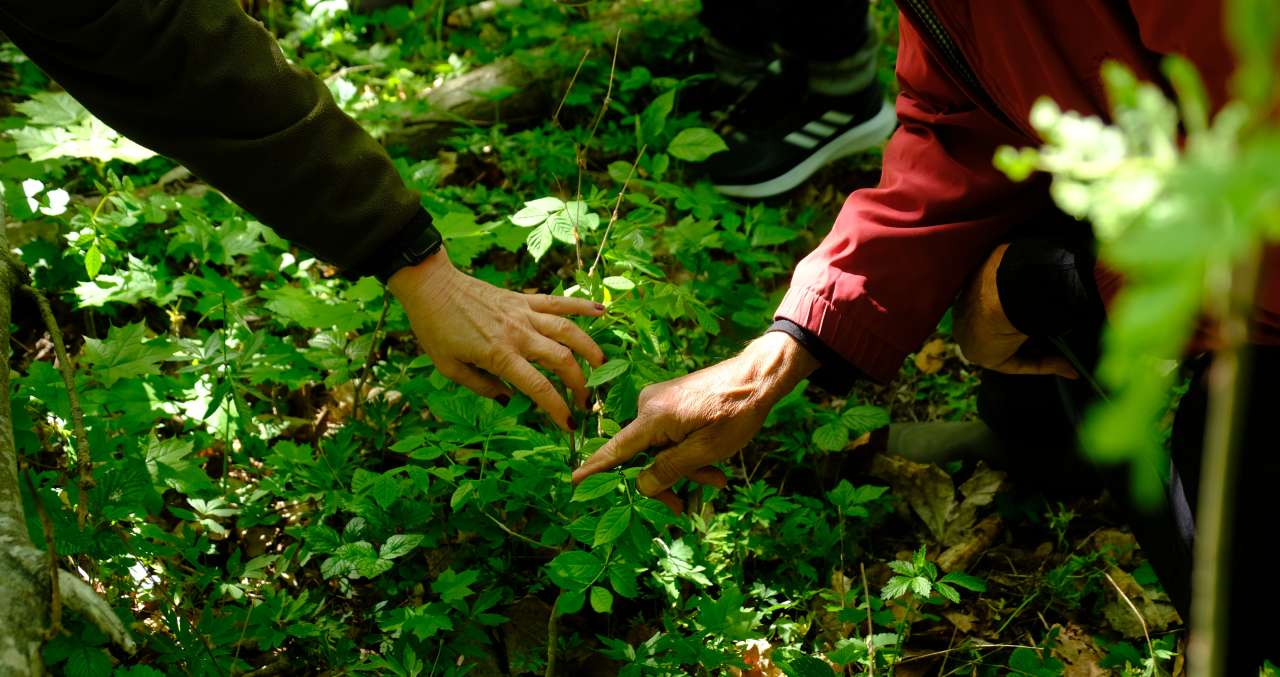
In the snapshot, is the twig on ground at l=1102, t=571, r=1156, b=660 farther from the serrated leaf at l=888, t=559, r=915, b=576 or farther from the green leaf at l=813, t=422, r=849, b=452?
the green leaf at l=813, t=422, r=849, b=452

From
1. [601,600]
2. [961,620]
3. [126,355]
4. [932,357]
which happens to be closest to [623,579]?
[601,600]

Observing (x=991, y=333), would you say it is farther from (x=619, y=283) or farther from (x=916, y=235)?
(x=619, y=283)

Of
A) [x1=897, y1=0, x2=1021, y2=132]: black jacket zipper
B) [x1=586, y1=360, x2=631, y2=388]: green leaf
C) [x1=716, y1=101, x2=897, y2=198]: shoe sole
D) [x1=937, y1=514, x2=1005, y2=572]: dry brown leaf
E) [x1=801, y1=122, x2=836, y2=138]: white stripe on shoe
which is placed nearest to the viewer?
[x1=586, y1=360, x2=631, y2=388]: green leaf

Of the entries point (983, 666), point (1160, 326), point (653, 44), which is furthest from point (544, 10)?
point (1160, 326)

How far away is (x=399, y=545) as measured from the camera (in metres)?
1.84

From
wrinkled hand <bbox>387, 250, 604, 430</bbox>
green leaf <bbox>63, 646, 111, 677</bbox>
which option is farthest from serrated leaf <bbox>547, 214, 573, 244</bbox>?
green leaf <bbox>63, 646, 111, 677</bbox>

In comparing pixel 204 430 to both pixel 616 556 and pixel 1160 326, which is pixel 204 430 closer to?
pixel 616 556

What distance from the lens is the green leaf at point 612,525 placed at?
1.65 meters

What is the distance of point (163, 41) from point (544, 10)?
8.08 feet

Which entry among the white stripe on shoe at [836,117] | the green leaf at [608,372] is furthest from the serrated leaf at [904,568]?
the white stripe on shoe at [836,117]

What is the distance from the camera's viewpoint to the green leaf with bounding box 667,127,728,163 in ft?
7.29

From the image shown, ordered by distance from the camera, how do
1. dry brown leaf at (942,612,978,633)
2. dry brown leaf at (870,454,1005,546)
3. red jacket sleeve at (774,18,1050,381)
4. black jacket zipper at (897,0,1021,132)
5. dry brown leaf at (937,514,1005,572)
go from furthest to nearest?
1. dry brown leaf at (870,454,1005,546)
2. dry brown leaf at (937,514,1005,572)
3. dry brown leaf at (942,612,978,633)
4. red jacket sleeve at (774,18,1050,381)
5. black jacket zipper at (897,0,1021,132)

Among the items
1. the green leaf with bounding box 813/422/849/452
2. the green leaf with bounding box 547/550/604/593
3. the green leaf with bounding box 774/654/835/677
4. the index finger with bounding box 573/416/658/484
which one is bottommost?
the green leaf with bounding box 774/654/835/677

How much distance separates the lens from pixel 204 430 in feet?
7.54
